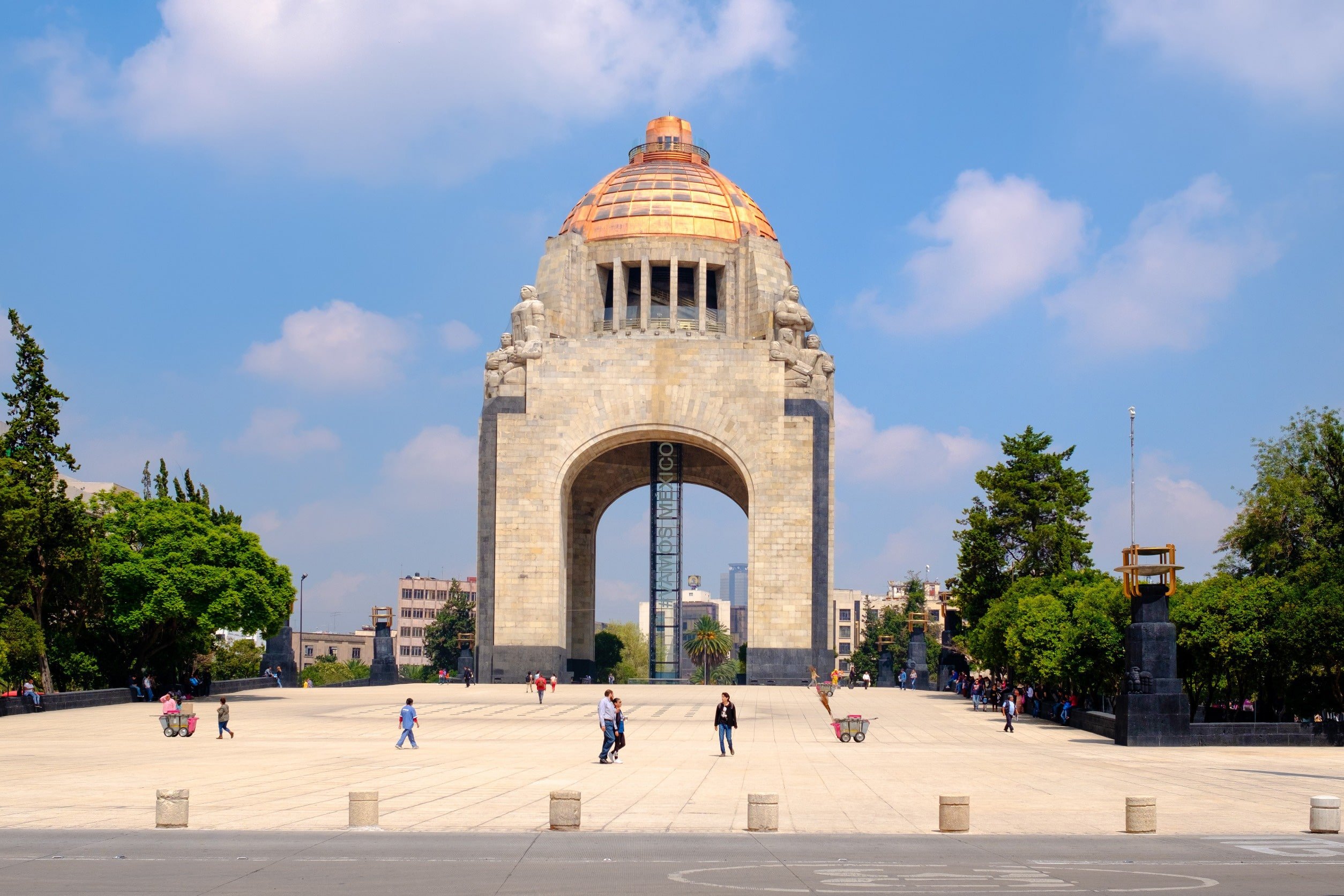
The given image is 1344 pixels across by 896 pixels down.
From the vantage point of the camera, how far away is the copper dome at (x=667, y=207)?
59.5 meters

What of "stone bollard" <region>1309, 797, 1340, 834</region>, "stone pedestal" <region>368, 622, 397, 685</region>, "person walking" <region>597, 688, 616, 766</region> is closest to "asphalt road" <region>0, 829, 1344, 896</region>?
"stone bollard" <region>1309, 797, 1340, 834</region>

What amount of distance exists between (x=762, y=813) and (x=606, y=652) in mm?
57082

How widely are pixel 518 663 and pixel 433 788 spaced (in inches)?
1365

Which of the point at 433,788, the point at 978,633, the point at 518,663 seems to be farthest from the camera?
the point at 518,663

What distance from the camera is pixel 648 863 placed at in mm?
11125

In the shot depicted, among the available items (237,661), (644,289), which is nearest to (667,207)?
(644,289)

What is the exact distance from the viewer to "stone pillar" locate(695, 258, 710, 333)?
190 ft

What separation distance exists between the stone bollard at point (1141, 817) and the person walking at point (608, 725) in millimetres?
10001

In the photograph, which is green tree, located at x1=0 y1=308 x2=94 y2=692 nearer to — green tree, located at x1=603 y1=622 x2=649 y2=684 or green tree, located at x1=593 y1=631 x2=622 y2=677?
green tree, located at x1=593 y1=631 x2=622 y2=677

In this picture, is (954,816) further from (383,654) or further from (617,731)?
(383,654)

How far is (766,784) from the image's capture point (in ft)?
59.6

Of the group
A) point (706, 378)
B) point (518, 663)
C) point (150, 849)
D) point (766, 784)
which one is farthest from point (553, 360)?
point (150, 849)

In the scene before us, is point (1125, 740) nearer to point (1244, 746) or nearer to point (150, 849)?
point (1244, 746)

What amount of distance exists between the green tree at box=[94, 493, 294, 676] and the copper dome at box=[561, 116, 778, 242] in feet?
80.1
